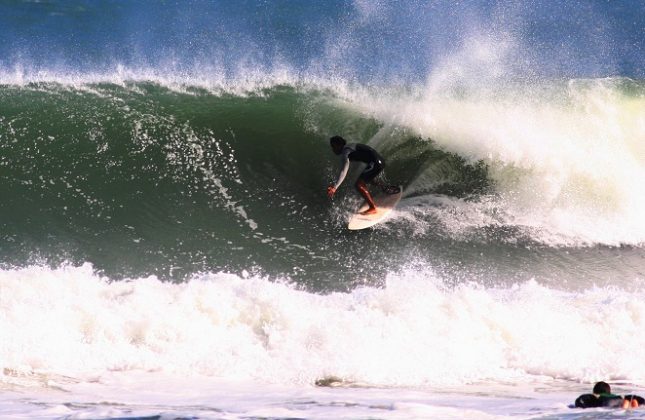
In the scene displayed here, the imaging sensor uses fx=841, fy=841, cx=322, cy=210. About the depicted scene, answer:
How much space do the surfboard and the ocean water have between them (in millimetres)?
129

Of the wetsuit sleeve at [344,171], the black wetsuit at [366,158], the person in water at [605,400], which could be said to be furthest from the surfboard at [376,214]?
the person in water at [605,400]

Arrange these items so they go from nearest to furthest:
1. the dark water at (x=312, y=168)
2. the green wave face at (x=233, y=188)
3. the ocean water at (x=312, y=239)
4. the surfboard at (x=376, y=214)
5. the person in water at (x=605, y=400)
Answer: the person in water at (x=605, y=400) < the ocean water at (x=312, y=239) < the green wave face at (x=233, y=188) < the dark water at (x=312, y=168) < the surfboard at (x=376, y=214)

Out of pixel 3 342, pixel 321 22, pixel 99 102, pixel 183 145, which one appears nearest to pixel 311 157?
pixel 183 145

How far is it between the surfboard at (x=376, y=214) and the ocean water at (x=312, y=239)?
0.42 feet

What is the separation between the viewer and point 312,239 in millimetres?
10641

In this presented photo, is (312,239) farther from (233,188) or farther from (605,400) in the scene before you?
(605,400)

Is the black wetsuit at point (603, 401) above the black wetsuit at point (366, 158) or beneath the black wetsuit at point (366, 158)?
beneath

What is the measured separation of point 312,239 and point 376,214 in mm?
871

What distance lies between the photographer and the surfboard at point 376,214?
10625 millimetres

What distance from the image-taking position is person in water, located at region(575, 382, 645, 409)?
248 inches

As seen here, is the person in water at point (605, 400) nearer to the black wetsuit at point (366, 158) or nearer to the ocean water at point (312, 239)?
the ocean water at point (312, 239)

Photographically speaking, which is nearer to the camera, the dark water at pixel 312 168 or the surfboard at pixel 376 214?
the dark water at pixel 312 168

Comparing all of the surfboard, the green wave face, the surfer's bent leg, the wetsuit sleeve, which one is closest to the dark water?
the green wave face

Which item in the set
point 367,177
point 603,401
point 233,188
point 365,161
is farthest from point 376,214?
point 603,401
